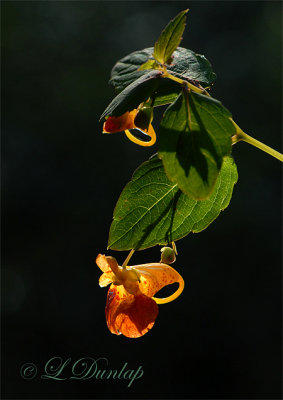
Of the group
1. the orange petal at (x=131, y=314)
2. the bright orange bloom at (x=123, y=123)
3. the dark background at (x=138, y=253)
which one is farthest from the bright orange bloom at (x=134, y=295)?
the dark background at (x=138, y=253)

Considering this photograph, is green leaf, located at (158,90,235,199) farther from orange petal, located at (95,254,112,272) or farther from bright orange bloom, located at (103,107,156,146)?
orange petal, located at (95,254,112,272)

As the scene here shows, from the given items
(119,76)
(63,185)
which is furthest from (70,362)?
(119,76)

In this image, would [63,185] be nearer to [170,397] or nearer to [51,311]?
[51,311]

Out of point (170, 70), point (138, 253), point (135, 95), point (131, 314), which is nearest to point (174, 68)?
point (170, 70)

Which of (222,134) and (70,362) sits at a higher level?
(222,134)

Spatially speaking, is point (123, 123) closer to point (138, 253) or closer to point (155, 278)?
point (155, 278)

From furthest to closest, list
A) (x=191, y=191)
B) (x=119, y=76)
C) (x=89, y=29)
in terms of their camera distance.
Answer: (x=89, y=29)
(x=119, y=76)
(x=191, y=191)
